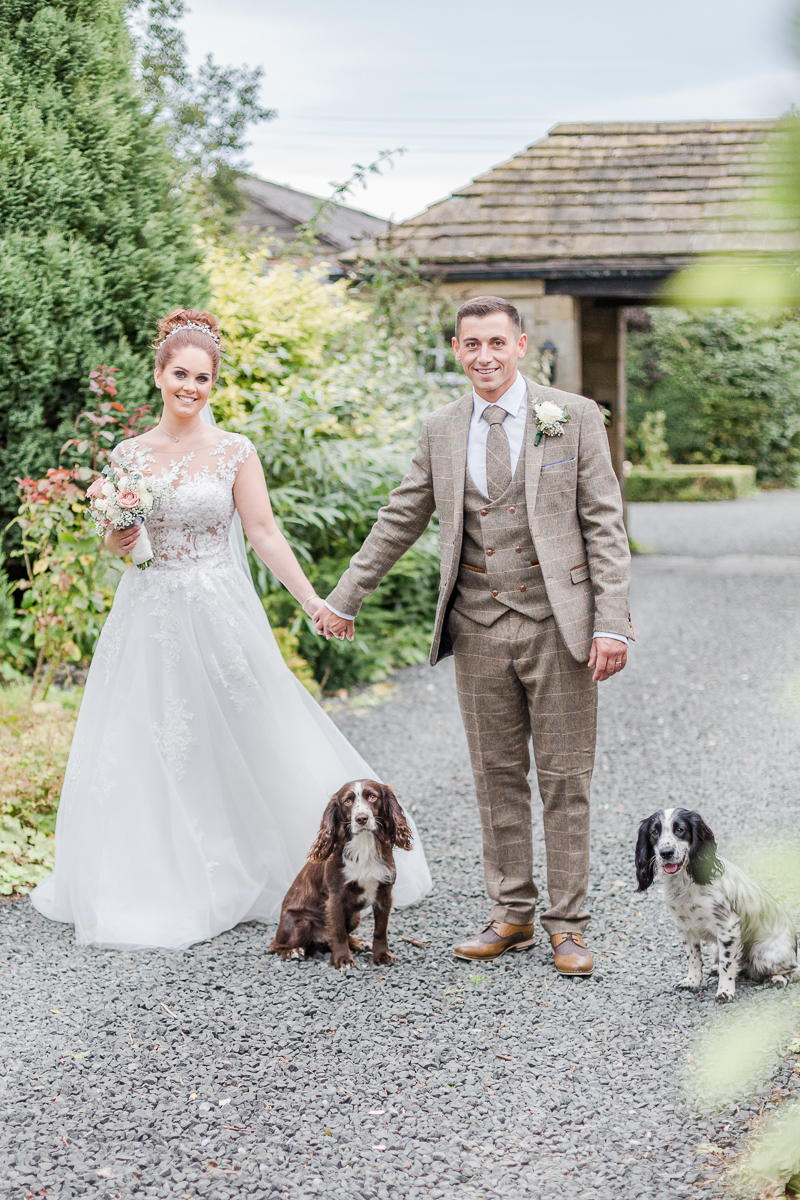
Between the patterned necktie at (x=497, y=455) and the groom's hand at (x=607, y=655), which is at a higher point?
the patterned necktie at (x=497, y=455)

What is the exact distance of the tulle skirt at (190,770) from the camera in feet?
13.6

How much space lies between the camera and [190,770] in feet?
13.8

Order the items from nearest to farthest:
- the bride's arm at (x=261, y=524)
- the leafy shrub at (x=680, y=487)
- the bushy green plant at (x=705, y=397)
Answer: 1. the bride's arm at (x=261, y=524)
2. the leafy shrub at (x=680, y=487)
3. the bushy green plant at (x=705, y=397)

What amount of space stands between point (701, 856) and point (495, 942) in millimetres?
866

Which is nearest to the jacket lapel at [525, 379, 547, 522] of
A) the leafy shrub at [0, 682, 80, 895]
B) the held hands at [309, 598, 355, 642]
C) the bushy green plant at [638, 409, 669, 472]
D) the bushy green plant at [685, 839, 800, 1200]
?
the held hands at [309, 598, 355, 642]

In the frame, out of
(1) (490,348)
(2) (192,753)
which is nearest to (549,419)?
(1) (490,348)

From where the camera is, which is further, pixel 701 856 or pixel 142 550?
pixel 142 550

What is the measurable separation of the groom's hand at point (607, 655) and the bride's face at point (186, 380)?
1787 millimetres

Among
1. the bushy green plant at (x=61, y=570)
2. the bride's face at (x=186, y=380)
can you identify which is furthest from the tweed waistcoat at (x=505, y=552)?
the bushy green plant at (x=61, y=570)

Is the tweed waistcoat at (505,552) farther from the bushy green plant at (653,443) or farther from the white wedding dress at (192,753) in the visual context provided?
the bushy green plant at (653,443)

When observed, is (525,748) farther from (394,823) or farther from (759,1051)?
(759,1051)

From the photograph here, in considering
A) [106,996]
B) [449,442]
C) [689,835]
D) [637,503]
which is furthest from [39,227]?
[637,503]

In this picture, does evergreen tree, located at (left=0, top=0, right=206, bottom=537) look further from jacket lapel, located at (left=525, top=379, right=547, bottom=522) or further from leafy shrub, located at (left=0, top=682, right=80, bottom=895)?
jacket lapel, located at (left=525, top=379, right=547, bottom=522)

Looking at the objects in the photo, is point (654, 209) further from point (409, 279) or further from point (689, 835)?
point (689, 835)
